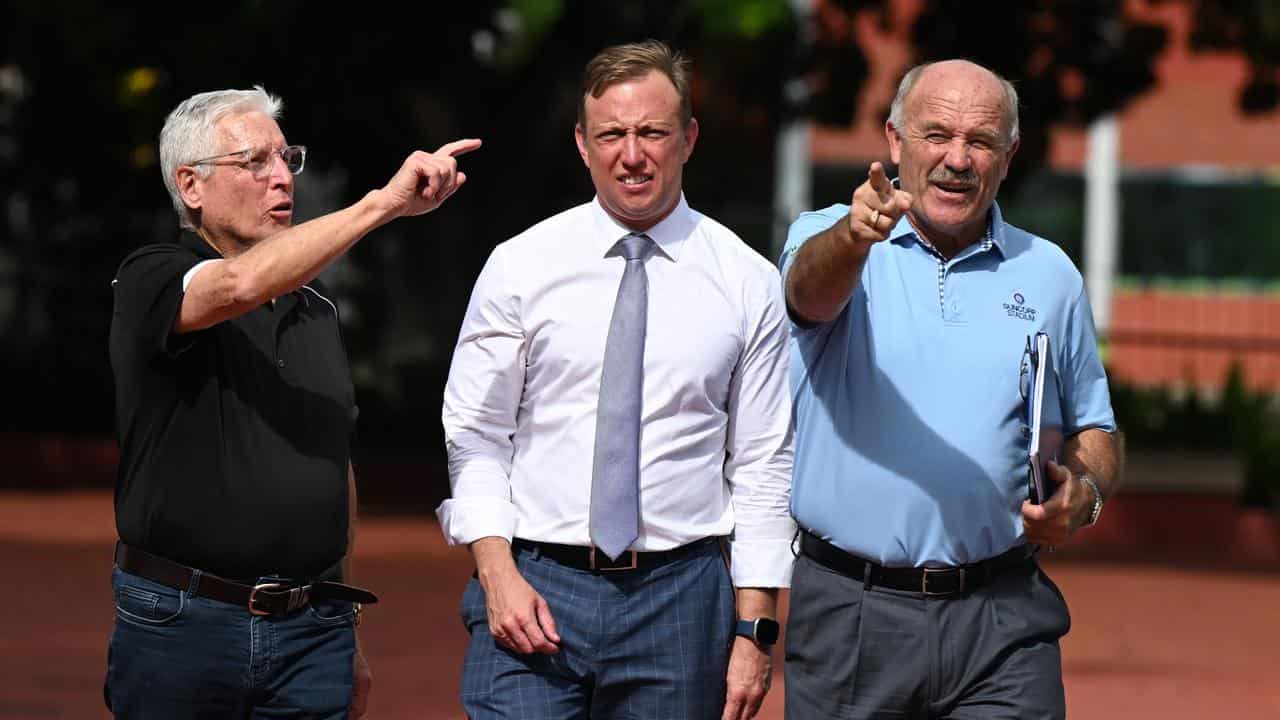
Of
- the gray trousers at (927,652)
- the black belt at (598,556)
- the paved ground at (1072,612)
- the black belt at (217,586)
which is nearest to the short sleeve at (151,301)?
the black belt at (217,586)

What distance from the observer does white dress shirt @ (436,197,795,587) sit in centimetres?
420

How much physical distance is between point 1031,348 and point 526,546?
1.14 metres

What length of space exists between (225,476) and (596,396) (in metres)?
0.76

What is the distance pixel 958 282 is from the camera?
440 centimetres

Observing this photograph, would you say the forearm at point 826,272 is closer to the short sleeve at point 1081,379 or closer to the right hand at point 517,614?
the short sleeve at point 1081,379

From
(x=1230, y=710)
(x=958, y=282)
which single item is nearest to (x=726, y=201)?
(x=1230, y=710)

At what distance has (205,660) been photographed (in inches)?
160

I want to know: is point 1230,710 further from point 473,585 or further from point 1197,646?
point 473,585

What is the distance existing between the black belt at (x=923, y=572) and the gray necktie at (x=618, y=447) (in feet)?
1.59

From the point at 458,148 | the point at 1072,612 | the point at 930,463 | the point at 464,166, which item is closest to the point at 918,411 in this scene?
the point at 930,463

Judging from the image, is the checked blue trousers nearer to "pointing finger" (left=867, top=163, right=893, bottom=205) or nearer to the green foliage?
Result: "pointing finger" (left=867, top=163, right=893, bottom=205)

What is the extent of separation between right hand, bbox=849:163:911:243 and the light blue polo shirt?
426 millimetres

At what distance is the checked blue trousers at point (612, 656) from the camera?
416 centimetres

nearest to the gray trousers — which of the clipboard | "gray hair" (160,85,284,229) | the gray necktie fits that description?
the clipboard
